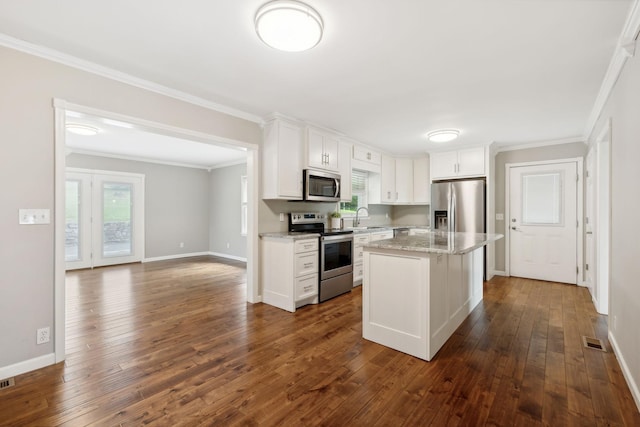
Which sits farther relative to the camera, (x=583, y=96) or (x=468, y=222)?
(x=468, y=222)

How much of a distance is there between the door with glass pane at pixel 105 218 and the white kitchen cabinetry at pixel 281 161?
4536 mm

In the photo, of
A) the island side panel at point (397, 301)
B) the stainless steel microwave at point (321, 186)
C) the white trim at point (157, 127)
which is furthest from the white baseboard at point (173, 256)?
the island side panel at point (397, 301)

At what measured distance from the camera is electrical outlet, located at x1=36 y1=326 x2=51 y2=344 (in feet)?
7.30

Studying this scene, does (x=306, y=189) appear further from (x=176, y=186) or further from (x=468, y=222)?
(x=176, y=186)

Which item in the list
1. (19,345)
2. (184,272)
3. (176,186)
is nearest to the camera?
(19,345)

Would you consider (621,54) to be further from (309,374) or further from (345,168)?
(309,374)

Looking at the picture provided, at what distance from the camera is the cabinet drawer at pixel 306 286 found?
3.57m

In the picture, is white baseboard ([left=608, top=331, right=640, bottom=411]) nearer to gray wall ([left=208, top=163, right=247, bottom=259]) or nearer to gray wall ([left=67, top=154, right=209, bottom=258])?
gray wall ([left=208, top=163, right=247, bottom=259])

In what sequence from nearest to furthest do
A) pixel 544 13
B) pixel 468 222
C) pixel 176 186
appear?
1. pixel 544 13
2. pixel 468 222
3. pixel 176 186

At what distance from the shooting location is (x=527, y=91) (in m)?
2.96

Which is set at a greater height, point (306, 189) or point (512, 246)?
point (306, 189)

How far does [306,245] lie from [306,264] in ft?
0.79

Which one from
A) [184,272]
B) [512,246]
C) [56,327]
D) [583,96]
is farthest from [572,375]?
[184,272]

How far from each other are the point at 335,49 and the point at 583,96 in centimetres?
281
